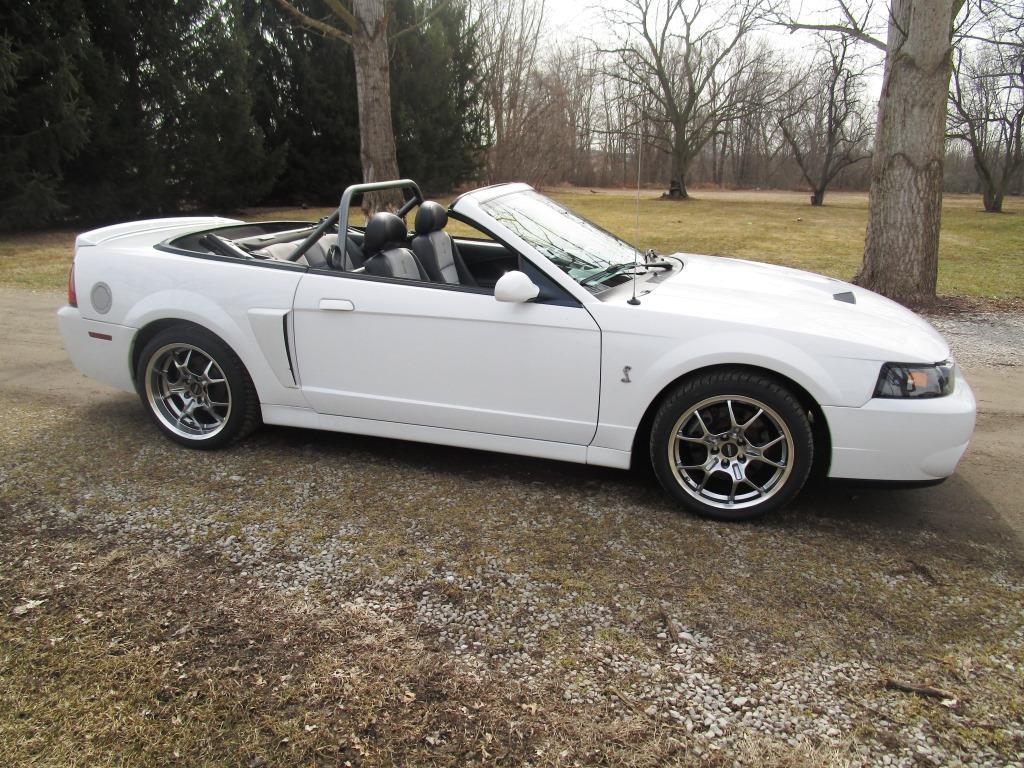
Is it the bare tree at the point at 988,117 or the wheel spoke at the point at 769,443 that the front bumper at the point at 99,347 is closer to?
the wheel spoke at the point at 769,443

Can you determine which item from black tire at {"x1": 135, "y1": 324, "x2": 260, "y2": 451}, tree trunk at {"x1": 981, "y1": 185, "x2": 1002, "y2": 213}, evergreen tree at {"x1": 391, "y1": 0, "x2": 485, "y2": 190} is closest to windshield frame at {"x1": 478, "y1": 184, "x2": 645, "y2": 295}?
black tire at {"x1": 135, "y1": 324, "x2": 260, "y2": 451}

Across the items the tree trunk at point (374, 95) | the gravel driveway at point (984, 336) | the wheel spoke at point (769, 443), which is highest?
the tree trunk at point (374, 95)

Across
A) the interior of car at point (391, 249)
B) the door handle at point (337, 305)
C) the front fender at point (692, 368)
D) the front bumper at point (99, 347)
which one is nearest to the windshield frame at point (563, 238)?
the interior of car at point (391, 249)

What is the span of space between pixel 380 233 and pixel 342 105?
22.0 m

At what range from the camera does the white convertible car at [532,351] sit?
3.29m

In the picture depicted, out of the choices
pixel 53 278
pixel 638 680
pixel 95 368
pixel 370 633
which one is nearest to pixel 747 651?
pixel 638 680

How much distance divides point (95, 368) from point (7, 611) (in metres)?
2.03

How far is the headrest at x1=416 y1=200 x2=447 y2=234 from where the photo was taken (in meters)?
4.26

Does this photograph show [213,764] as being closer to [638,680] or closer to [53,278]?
[638,680]

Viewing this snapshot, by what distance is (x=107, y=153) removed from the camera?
1697cm

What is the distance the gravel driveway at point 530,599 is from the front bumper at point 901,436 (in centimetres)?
34

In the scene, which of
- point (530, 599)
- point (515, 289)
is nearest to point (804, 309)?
point (515, 289)

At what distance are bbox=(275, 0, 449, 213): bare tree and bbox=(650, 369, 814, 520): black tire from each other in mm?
9155

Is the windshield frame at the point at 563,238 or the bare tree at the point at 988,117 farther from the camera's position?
the bare tree at the point at 988,117
